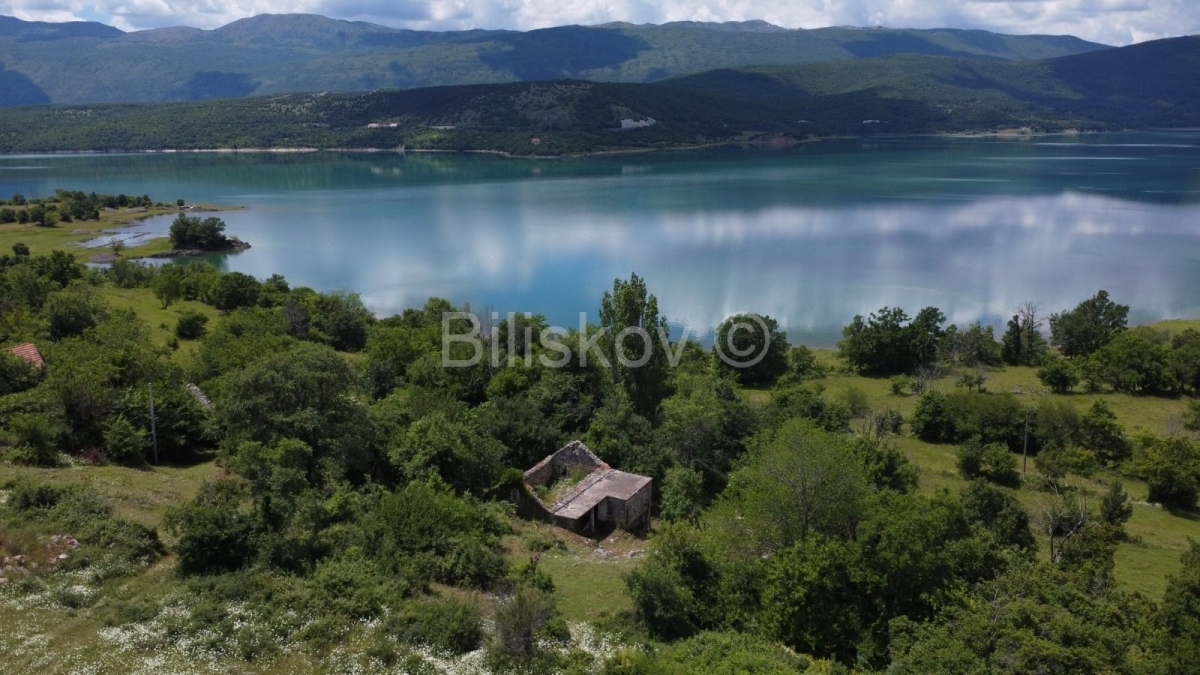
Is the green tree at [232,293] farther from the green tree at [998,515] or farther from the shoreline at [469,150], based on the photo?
the shoreline at [469,150]

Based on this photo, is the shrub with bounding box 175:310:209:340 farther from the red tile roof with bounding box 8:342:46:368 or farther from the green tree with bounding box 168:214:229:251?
the green tree with bounding box 168:214:229:251

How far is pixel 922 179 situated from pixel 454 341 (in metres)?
91.4

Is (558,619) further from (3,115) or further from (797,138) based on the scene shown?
(3,115)

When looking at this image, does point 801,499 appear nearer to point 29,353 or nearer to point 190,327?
point 29,353

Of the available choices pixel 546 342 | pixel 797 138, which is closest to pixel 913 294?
pixel 546 342

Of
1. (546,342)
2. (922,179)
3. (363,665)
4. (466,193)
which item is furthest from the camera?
(922,179)

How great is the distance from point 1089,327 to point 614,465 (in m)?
29.6

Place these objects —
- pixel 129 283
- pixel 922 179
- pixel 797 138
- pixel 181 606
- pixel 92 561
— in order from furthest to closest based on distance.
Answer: pixel 797 138 → pixel 922 179 → pixel 129 283 → pixel 92 561 → pixel 181 606

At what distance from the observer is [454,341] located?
2764 centimetres

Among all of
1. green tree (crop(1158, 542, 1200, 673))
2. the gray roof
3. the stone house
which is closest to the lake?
the stone house

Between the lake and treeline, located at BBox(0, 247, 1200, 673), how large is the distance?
687 inches

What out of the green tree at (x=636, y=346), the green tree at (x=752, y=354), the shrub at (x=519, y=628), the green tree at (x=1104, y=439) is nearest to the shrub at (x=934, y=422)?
the green tree at (x=1104, y=439)

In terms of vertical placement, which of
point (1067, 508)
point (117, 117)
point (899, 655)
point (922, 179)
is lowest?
point (1067, 508)

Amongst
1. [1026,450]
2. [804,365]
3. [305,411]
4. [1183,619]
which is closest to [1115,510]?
[1026,450]
